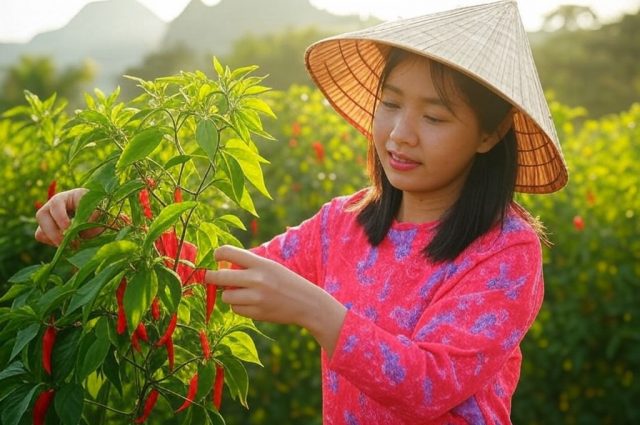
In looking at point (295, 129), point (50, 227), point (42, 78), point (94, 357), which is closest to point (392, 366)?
point (94, 357)

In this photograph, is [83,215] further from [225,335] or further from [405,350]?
[405,350]

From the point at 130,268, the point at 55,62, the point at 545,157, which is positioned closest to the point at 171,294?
the point at 130,268

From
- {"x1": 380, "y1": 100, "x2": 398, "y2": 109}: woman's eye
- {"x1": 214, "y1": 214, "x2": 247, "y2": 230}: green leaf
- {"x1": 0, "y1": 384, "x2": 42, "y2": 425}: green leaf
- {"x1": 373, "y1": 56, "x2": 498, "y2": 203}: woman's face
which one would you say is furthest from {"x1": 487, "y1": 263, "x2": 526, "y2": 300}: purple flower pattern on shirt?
{"x1": 0, "y1": 384, "x2": 42, "y2": 425}: green leaf

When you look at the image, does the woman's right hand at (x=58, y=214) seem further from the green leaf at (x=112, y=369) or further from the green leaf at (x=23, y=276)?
the green leaf at (x=112, y=369)

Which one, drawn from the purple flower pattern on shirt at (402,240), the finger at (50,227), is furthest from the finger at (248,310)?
Answer: the purple flower pattern on shirt at (402,240)

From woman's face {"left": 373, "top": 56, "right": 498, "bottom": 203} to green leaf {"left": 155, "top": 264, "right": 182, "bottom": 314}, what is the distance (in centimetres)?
60

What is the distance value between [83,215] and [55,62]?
5357 centimetres

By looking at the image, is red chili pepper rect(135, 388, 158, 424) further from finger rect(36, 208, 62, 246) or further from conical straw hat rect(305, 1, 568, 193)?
conical straw hat rect(305, 1, 568, 193)

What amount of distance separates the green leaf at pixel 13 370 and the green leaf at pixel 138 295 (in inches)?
12.3

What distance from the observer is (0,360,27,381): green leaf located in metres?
1.40

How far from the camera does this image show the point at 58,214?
159 cm

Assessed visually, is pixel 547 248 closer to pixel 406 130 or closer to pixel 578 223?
pixel 578 223

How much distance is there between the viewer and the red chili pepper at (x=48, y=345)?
1.32 meters

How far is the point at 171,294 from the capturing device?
4.09ft
